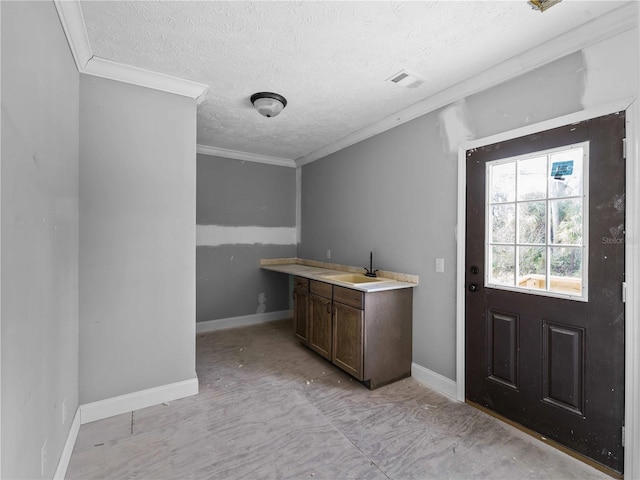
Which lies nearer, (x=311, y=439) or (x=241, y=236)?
(x=311, y=439)

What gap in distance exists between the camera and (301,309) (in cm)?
372

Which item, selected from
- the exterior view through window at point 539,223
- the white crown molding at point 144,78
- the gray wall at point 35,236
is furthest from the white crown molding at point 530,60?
the gray wall at point 35,236

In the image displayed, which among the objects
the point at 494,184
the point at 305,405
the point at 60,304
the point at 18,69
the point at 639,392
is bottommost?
the point at 305,405

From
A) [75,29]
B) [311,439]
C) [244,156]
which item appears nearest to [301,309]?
[311,439]

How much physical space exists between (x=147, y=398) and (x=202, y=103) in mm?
2565

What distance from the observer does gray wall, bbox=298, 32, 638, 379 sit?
189 cm

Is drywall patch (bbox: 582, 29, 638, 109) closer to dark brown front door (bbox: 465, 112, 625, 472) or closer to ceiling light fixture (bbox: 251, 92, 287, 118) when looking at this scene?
dark brown front door (bbox: 465, 112, 625, 472)

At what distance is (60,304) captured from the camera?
1.78 m

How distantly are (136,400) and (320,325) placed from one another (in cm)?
172

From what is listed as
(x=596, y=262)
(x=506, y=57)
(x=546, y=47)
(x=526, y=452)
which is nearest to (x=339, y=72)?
(x=506, y=57)

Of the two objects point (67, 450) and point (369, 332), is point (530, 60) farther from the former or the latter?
point (67, 450)

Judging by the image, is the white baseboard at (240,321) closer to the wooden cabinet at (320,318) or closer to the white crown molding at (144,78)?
the wooden cabinet at (320,318)

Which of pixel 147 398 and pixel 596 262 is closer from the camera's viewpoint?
pixel 596 262

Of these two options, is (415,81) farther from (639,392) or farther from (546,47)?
(639,392)
